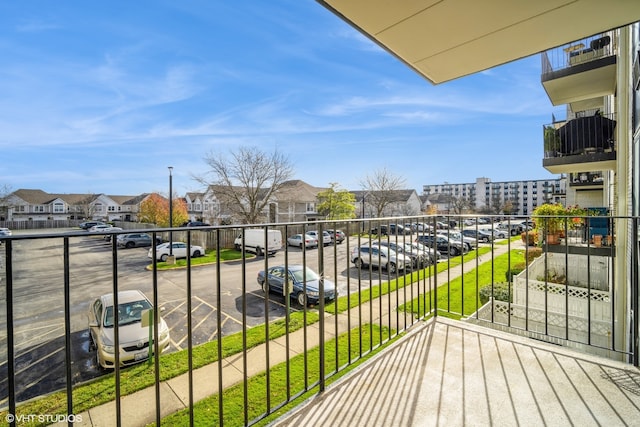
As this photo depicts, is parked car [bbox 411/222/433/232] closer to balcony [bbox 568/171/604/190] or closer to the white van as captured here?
the white van

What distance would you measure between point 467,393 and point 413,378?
319mm

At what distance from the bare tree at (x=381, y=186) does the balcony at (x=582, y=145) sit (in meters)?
18.8

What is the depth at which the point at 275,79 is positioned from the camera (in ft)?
60.8

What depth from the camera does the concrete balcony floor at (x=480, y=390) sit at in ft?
5.16

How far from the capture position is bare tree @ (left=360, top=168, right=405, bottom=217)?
26.2 metres

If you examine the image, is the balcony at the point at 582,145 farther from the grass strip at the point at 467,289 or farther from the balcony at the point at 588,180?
the balcony at the point at 588,180

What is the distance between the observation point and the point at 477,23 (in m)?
1.74

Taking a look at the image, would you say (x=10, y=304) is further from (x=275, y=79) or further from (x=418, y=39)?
(x=275, y=79)

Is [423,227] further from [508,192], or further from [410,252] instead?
[508,192]

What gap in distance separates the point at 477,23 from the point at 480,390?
2.21m

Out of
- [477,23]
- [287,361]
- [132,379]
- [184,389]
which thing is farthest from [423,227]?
[132,379]

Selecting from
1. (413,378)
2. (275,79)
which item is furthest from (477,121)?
(413,378)

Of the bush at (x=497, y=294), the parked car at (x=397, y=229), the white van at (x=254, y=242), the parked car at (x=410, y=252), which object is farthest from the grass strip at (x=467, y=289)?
the white van at (x=254, y=242)

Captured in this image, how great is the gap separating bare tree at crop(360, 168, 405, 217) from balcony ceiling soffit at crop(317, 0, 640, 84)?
79.8ft
